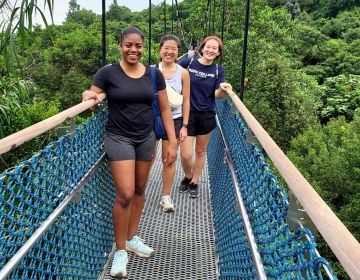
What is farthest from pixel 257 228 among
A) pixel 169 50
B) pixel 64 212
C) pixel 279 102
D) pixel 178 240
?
pixel 279 102

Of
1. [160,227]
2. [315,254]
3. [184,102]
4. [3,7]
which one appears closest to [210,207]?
[160,227]

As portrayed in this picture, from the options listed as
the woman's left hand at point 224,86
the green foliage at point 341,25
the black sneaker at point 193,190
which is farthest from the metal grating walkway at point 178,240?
the green foliage at point 341,25

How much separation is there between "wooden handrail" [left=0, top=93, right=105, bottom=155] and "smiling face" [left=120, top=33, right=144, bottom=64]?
192mm

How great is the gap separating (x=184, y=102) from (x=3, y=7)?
86 centimetres

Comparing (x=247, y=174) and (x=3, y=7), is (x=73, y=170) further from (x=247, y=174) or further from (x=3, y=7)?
(x=3, y=7)

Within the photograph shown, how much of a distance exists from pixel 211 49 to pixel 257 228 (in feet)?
4.05

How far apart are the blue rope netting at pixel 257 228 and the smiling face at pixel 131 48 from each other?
47 cm

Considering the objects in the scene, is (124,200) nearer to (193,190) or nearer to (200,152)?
(200,152)

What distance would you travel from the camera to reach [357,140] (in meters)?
7.72

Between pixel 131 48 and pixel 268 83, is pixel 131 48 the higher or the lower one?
the higher one

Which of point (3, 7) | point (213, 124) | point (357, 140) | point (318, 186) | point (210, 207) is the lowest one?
point (318, 186)

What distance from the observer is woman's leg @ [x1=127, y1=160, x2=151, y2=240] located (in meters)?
1.73

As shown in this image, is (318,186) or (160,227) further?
(318,186)

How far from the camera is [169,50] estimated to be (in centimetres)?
205
